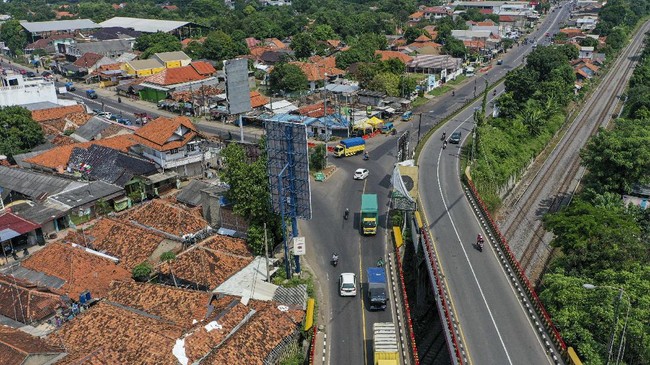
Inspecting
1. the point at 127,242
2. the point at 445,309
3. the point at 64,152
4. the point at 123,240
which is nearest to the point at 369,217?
the point at 445,309

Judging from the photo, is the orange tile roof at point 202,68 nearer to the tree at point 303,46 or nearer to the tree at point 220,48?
the tree at point 220,48

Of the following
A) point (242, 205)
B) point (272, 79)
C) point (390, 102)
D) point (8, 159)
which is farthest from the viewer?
point (272, 79)

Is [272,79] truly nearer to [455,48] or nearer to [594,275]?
[455,48]

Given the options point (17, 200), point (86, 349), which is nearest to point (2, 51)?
point (17, 200)

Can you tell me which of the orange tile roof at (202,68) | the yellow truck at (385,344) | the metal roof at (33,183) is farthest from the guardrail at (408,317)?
the orange tile roof at (202,68)

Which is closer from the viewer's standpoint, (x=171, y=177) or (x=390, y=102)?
(x=171, y=177)
